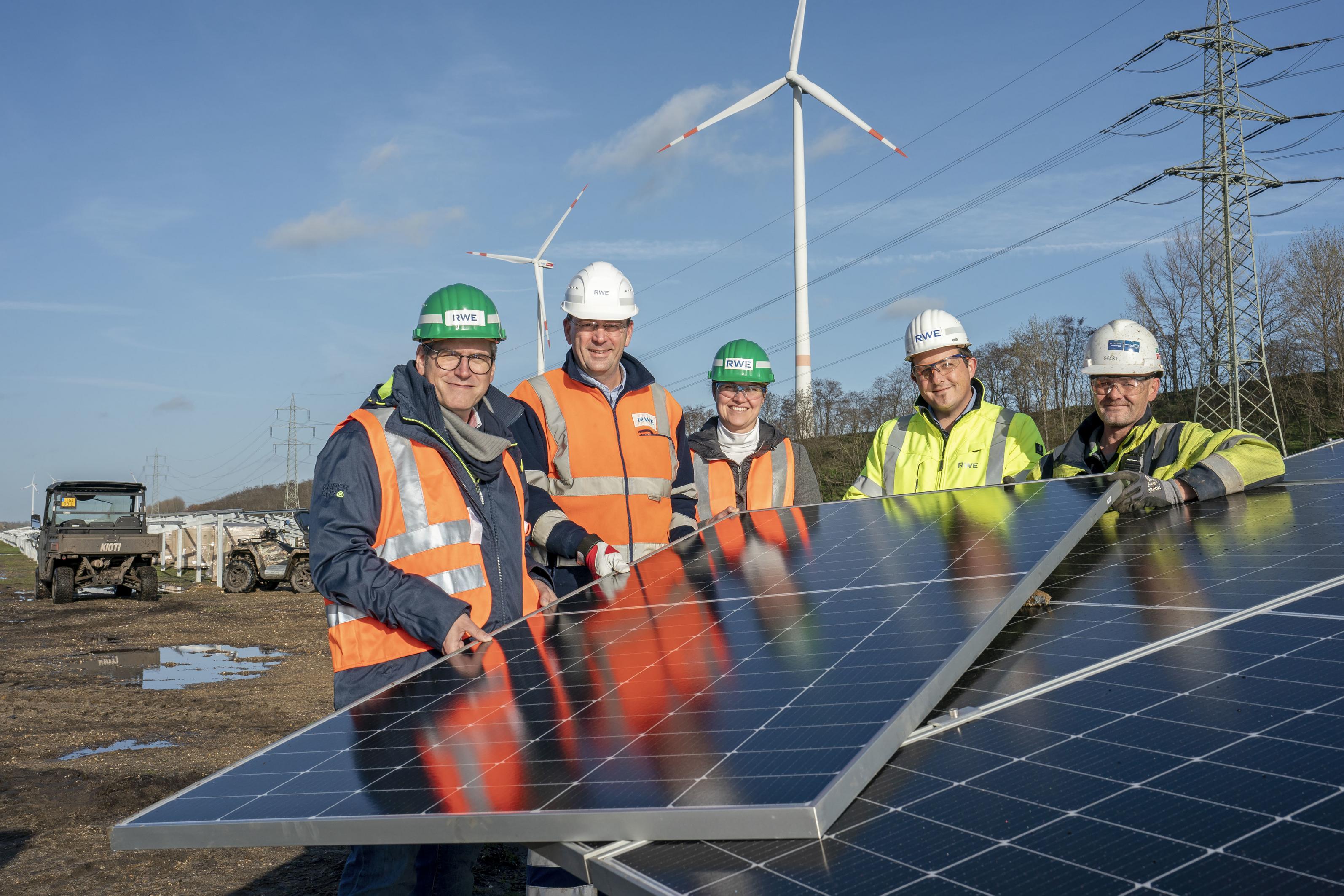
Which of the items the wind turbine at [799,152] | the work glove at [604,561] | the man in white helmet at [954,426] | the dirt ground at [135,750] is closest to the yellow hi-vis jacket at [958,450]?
the man in white helmet at [954,426]

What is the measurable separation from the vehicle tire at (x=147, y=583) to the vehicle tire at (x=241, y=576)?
3.30 metres

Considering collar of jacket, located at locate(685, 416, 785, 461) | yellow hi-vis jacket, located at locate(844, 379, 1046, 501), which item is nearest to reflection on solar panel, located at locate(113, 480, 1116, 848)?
yellow hi-vis jacket, located at locate(844, 379, 1046, 501)

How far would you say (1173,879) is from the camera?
167cm

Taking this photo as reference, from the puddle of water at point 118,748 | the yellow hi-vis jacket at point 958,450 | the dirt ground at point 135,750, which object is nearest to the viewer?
the yellow hi-vis jacket at point 958,450

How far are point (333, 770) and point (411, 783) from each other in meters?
0.40

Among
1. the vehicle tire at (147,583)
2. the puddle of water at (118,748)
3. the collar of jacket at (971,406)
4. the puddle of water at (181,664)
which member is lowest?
the puddle of water at (181,664)

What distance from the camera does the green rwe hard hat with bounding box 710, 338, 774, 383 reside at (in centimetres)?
830

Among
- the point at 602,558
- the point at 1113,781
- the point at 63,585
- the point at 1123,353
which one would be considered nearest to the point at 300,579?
the point at 63,585

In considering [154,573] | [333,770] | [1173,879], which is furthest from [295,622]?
[1173,879]

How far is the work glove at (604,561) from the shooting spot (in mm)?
5250

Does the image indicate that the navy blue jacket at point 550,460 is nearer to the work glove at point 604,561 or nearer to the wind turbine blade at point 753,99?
the work glove at point 604,561

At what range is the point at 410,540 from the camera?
4.79 m

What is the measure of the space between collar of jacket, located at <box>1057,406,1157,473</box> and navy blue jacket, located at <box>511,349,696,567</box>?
8.18 feet

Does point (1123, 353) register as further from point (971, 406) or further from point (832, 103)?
point (832, 103)
